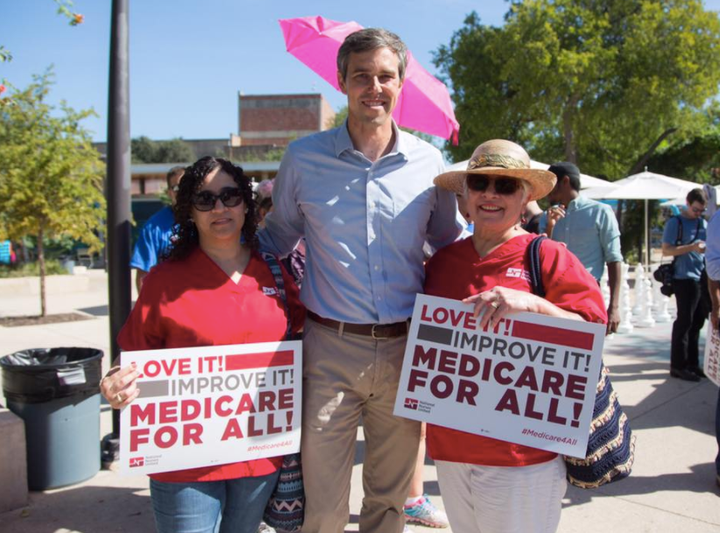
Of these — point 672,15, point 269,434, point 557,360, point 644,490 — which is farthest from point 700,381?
point 672,15

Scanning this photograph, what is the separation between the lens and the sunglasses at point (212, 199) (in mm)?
2408

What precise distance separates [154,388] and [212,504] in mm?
479

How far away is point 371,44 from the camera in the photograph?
2.50m

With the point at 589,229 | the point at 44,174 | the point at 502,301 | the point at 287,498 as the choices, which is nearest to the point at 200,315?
the point at 287,498

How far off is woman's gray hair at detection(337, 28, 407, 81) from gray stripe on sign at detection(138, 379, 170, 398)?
1.44m

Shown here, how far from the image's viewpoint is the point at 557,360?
2.18 meters

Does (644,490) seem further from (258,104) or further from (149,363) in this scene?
(258,104)

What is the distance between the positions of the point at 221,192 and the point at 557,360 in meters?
1.40

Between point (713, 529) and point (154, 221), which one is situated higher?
point (154, 221)

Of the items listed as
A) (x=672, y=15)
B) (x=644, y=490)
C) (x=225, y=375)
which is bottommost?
Result: (x=644, y=490)

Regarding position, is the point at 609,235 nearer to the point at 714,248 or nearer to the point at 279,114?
the point at 714,248

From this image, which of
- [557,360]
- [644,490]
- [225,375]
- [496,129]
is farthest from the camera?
[496,129]

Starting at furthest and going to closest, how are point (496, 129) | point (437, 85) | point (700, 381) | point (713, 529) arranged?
point (496, 129)
point (700, 381)
point (437, 85)
point (713, 529)

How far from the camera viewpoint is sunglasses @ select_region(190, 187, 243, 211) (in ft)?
7.90
